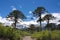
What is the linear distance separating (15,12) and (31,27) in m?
12.5

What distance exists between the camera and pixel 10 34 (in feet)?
A: 41.7

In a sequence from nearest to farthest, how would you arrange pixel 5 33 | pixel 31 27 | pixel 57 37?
pixel 5 33 < pixel 57 37 < pixel 31 27

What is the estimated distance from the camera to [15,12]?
42406mm

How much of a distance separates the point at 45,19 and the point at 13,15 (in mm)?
8097

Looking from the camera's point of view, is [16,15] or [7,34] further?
[16,15]

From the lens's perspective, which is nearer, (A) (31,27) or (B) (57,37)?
(B) (57,37)

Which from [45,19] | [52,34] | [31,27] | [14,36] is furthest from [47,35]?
[31,27]

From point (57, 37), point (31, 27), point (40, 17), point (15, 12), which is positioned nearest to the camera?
point (57, 37)

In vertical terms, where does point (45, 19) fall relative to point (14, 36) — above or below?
above

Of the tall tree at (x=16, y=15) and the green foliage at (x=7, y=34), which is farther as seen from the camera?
the tall tree at (x=16, y=15)

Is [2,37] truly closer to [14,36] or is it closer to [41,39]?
[14,36]

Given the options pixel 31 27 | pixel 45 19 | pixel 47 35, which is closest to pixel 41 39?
pixel 47 35

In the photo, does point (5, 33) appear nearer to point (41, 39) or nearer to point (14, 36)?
point (14, 36)

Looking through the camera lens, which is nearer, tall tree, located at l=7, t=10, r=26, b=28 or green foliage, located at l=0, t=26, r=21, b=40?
green foliage, located at l=0, t=26, r=21, b=40
